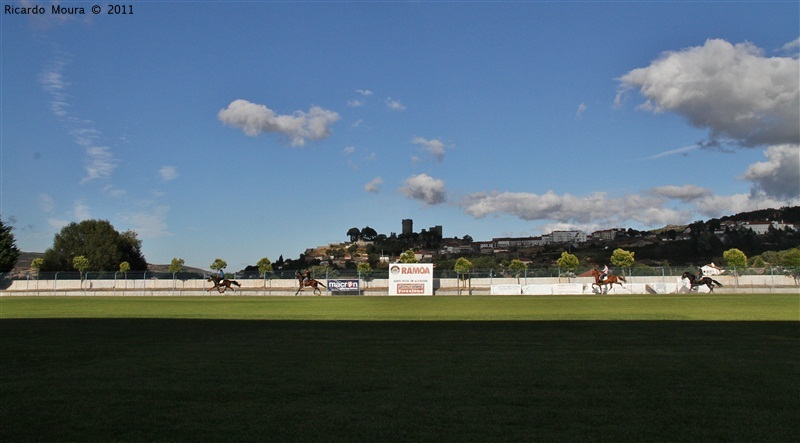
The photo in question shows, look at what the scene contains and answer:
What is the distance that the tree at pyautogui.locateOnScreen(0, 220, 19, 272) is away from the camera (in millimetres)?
81625

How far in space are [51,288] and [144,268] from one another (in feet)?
177

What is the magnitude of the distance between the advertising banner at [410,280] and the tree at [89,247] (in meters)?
67.2

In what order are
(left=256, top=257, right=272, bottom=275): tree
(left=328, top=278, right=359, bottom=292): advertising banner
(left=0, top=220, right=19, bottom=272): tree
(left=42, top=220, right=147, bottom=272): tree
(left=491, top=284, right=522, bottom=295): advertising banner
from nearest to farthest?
(left=491, top=284, right=522, bottom=295): advertising banner
(left=328, top=278, right=359, bottom=292): advertising banner
(left=0, top=220, right=19, bottom=272): tree
(left=256, top=257, right=272, bottom=275): tree
(left=42, top=220, right=147, bottom=272): tree

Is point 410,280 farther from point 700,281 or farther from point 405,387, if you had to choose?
point 405,387

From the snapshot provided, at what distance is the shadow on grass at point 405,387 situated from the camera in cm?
572

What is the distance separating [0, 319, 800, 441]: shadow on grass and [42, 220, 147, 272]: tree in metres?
99.8

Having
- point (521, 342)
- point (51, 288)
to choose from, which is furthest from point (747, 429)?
point (51, 288)

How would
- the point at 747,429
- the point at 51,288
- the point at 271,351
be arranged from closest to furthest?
1. the point at 747,429
2. the point at 271,351
3. the point at 51,288

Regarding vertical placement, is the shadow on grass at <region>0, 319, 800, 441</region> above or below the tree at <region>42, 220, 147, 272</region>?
below

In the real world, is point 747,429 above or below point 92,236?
below

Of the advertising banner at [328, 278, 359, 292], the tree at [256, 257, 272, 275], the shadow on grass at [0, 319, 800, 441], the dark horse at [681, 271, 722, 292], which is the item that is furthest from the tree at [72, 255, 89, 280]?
the shadow on grass at [0, 319, 800, 441]

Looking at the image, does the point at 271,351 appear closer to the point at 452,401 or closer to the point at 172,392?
the point at 172,392

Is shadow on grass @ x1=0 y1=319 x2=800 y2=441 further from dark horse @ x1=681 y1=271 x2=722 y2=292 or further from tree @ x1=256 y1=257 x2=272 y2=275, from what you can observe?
tree @ x1=256 y1=257 x2=272 y2=275

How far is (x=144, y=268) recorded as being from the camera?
387 feet
